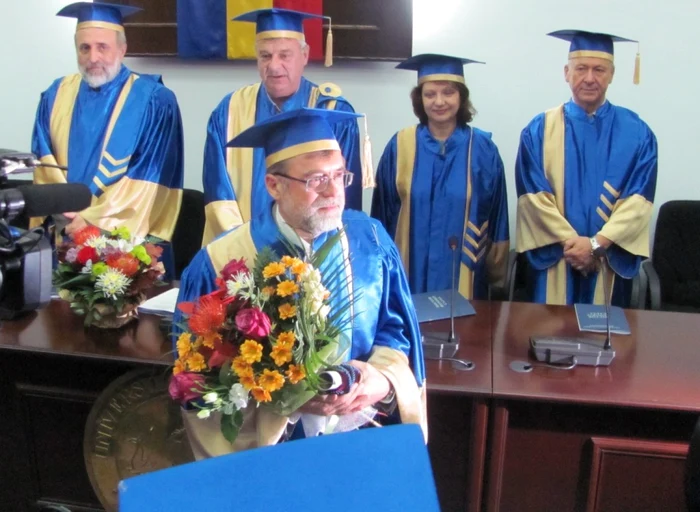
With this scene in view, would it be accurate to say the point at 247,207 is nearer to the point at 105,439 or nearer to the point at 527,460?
the point at 105,439

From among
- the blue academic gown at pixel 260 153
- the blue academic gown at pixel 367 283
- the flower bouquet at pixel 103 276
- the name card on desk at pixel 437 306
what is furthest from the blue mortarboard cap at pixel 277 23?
the blue academic gown at pixel 367 283

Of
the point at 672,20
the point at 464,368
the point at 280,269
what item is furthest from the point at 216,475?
the point at 672,20

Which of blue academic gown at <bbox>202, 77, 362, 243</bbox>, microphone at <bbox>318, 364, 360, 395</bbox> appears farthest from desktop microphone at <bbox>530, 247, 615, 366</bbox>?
blue academic gown at <bbox>202, 77, 362, 243</bbox>

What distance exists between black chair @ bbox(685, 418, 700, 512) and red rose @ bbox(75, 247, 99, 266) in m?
1.67

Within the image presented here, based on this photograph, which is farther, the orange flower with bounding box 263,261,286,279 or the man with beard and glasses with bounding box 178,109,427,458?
the man with beard and glasses with bounding box 178,109,427,458

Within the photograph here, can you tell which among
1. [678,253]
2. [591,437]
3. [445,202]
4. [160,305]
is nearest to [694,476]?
[591,437]

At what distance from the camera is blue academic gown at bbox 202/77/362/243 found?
2.77 m

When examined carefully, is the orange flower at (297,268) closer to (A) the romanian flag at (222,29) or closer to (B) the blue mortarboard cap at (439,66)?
(B) the blue mortarboard cap at (439,66)

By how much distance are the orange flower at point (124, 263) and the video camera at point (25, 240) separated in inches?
39.4

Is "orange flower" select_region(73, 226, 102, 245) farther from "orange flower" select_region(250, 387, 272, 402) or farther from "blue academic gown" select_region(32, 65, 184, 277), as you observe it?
"orange flower" select_region(250, 387, 272, 402)

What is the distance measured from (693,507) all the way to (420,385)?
2.03 ft

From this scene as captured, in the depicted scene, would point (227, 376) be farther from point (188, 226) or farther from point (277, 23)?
point (188, 226)

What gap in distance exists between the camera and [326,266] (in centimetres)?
155

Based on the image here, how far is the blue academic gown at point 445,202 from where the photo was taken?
2914 millimetres
